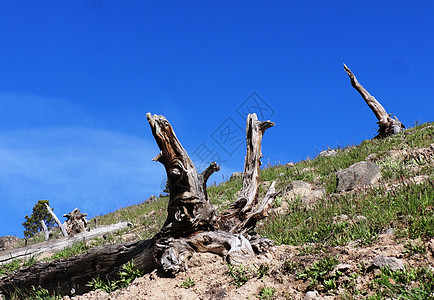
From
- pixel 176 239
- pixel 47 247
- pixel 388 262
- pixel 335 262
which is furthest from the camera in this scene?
pixel 47 247

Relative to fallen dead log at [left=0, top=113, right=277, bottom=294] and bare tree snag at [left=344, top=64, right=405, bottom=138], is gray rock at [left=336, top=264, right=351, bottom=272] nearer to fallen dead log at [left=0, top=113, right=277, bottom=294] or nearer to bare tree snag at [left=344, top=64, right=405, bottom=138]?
fallen dead log at [left=0, top=113, right=277, bottom=294]

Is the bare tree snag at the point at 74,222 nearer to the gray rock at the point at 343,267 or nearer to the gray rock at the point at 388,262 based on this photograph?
the gray rock at the point at 343,267

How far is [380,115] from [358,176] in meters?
11.1

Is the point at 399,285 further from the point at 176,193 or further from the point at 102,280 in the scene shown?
the point at 102,280

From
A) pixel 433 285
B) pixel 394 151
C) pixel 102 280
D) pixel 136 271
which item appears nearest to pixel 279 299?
pixel 433 285

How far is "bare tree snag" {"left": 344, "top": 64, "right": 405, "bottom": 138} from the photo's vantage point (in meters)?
20.2

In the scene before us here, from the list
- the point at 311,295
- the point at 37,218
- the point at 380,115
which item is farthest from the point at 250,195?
the point at 37,218

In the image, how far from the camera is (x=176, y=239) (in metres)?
6.91

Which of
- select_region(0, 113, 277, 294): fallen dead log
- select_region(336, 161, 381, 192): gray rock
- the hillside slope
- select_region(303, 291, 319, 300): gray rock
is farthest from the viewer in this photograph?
select_region(336, 161, 381, 192): gray rock

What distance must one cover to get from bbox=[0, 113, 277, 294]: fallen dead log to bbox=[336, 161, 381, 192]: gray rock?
4431 millimetres

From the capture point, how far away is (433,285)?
167 inches

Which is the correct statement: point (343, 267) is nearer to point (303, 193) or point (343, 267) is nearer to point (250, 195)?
point (250, 195)

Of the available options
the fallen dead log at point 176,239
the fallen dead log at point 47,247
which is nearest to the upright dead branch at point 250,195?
the fallen dead log at point 176,239

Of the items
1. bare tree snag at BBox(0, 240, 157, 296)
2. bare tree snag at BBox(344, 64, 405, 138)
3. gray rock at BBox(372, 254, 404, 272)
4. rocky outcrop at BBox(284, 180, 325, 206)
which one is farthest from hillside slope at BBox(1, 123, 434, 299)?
bare tree snag at BBox(344, 64, 405, 138)
